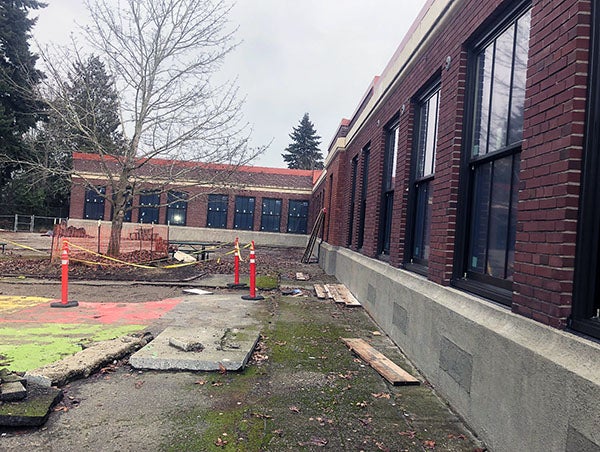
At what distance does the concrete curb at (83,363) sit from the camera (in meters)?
4.05

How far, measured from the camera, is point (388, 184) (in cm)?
861

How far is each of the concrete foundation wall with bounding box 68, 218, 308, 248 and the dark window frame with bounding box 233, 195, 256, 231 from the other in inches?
19.3

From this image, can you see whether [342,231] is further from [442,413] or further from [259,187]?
[259,187]

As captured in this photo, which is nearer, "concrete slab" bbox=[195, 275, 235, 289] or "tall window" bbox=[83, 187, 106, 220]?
"concrete slab" bbox=[195, 275, 235, 289]

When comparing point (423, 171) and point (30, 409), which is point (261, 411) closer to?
point (30, 409)

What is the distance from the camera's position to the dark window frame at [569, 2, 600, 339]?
2.50 m

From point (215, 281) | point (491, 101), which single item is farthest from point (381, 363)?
point (215, 281)

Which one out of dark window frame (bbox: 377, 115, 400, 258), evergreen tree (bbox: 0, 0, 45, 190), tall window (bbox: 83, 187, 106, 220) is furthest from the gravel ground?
evergreen tree (bbox: 0, 0, 45, 190)

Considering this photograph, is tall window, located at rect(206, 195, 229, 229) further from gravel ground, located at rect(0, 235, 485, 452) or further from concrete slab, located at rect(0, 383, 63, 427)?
concrete slab, located at rect(0, 383, 63, 427)

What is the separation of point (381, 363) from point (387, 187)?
14.2 feet

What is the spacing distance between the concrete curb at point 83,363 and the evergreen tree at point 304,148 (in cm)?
6447

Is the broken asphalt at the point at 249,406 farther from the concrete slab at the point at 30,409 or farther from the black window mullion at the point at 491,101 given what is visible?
the black window mullion at the point at 491,101

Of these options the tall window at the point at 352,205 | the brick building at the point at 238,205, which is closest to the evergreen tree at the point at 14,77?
the brick building at the point at 238,205

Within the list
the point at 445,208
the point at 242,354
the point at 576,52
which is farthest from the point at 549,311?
the point at 242,354
